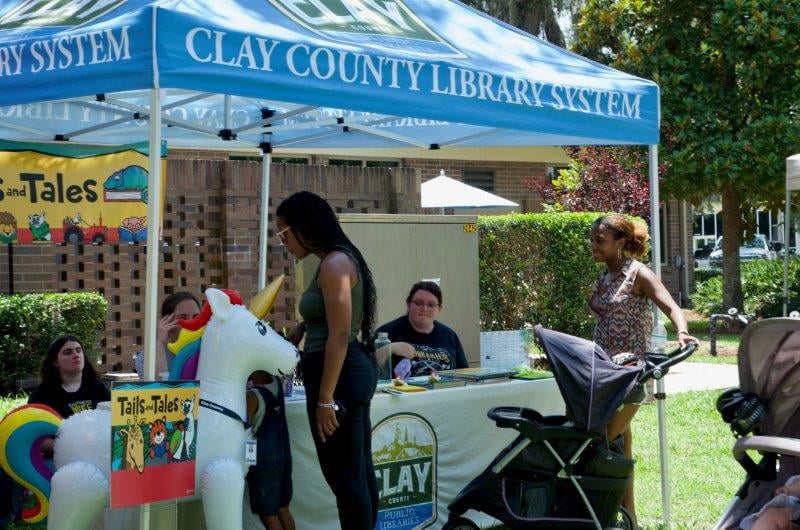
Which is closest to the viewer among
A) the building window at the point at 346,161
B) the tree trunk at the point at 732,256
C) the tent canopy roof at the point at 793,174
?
the tent canopy roof at the point at 793,174

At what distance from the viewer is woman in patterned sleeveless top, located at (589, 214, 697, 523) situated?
6.48 m

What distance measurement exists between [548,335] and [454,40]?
167 centimetres

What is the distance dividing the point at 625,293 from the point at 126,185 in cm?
554

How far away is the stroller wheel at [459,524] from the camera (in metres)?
5.86

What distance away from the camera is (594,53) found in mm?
20000

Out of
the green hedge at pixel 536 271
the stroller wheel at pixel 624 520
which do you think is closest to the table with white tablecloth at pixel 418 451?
Result: the stroller wheel at pixel 624 520

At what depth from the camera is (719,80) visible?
18.8m

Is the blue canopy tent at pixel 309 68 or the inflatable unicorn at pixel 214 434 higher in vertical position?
the blue canopy tent at pixel 309 68

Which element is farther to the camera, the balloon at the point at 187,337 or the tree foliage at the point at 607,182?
the tree foliage at the point at 607,182

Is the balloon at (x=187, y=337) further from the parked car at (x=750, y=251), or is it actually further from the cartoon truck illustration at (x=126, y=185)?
the parked car at (x=750, y=251)

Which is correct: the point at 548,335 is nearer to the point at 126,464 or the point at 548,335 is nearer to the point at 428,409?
the point at 428,409

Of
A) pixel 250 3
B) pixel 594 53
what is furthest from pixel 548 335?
pixel 594 53

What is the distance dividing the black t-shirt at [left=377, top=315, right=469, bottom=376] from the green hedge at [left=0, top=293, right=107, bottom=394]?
475 centimetres

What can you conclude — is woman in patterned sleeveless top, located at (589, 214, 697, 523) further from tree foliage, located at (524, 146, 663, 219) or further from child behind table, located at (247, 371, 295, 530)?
tree foliage, located at (524, 146, 663, 219)
